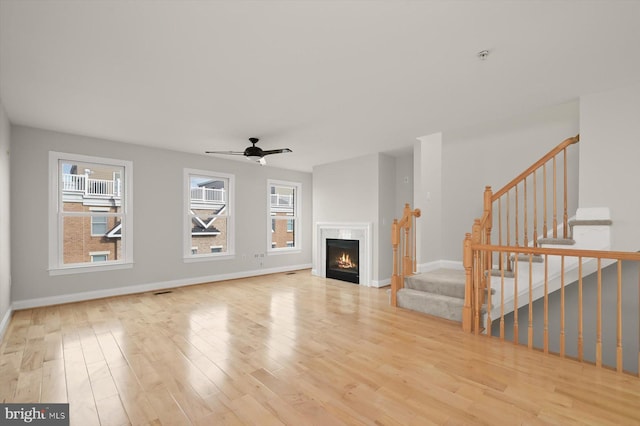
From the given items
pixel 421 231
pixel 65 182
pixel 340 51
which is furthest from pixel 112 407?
pixel 421 231

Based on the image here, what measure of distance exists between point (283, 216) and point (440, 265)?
3.82m

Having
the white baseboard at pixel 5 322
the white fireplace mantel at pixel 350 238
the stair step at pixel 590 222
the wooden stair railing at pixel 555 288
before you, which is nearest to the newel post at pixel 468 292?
the wooden stair railing at pixel 555 288

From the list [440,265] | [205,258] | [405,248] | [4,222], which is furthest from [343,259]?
[4,222]

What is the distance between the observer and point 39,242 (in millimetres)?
4301

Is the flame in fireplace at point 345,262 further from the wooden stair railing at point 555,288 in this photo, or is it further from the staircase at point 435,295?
the wooden stair railing at point 555,288

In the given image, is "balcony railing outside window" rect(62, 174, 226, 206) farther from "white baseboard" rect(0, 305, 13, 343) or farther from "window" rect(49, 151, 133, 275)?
"white baseboard" rect(0, 305, 13, 343)

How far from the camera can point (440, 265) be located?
5.51 meters

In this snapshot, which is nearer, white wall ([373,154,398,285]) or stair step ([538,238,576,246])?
stair step ([538,238,576,246])

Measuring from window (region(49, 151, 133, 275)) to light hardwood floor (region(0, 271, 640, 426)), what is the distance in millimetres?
1013

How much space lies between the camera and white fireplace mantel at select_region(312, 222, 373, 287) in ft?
18.9

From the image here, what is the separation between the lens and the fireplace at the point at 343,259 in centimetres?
603

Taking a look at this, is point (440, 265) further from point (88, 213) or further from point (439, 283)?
point (88, 213)

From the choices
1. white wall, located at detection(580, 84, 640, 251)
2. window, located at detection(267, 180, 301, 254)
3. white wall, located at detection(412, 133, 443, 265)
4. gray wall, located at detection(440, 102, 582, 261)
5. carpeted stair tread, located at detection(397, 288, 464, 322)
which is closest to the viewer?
white wall, located at detection(580, 84, 640, 251)

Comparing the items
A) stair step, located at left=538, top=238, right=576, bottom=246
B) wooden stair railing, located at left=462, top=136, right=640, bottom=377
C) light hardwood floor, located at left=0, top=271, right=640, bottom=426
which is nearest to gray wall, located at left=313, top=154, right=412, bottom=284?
light hardwood floor, located at left=0, top=271, right=640, bottom=426
